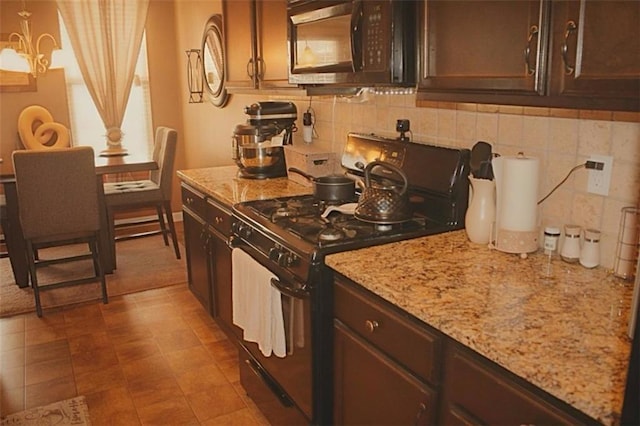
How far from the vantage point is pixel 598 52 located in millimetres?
1237

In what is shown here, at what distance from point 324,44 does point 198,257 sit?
165 cm

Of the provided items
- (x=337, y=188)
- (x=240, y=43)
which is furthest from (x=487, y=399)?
(x=240, y=43)

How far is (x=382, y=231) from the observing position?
199cm

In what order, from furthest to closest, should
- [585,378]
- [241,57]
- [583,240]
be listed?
[241,57], [583,240], [585,378]

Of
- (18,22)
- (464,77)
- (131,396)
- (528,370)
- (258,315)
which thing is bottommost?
(131,396)

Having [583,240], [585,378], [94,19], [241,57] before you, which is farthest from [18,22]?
[585,378]

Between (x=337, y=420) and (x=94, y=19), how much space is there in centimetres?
490

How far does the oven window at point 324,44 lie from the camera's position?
208 cm

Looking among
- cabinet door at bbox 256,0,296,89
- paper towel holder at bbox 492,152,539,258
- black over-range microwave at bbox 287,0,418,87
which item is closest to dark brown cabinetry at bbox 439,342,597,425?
paper towel holder at bbox 492,152,539,258

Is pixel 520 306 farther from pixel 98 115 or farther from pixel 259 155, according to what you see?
pixel 98 115

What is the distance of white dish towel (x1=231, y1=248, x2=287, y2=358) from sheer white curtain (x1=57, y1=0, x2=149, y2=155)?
339 cm

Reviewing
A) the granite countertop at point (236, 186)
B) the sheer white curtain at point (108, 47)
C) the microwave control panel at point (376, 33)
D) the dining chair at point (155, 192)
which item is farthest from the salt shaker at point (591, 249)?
the sheer white curtain at point (108, 47)

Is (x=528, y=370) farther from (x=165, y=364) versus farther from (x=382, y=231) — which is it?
(x=165, y=364)

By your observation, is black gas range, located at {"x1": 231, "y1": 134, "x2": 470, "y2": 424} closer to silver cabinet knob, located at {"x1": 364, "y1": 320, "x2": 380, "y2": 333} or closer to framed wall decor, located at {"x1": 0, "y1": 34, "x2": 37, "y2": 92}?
silver cabinet knob, located at {"x1": 364, "y1": 320, "x2": 380, "y2": 333}
